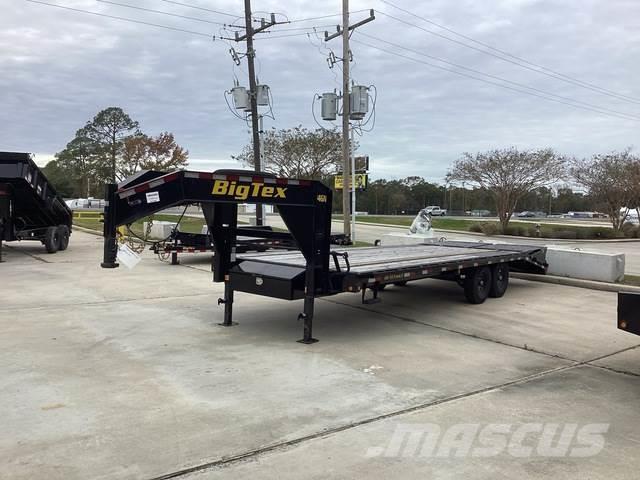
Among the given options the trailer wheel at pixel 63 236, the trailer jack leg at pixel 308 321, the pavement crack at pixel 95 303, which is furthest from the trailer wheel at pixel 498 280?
the trailer wheel at pixel 63 236

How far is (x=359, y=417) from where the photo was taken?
4.62 m

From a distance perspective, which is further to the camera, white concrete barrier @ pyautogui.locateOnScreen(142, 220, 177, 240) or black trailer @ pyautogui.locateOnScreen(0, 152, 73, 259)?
white concrete barrier @ pyautogui.locateOnScreen(142, 220, 177, 240)

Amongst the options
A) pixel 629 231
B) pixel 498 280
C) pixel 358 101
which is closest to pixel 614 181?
pixel 629 231

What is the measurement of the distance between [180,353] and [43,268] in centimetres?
924

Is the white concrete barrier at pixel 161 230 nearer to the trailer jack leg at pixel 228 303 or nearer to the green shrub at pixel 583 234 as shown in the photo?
the trailer jack leg at pixel 228 303

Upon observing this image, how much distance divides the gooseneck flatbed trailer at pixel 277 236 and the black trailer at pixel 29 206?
952 centimetres

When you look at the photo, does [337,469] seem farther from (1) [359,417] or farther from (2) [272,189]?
(2) [272,189]

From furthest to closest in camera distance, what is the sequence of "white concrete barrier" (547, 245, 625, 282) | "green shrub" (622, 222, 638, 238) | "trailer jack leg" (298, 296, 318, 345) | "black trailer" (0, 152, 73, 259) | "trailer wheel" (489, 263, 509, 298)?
"green shrub" (622, 222, 638, 238)
"black trailer" (0, 152, 73, 259)
"white concrete barrier" (547, 245, 625, 282)
"trailer wheel" (489, 263, 509, 298)
"trailer jack leg" (298, 296, 318, 345)

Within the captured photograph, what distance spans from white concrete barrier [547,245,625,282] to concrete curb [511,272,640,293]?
257 millimetres

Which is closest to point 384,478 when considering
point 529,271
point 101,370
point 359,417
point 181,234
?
point 359,417

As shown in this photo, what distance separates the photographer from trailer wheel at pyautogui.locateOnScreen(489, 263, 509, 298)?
34.0 ft

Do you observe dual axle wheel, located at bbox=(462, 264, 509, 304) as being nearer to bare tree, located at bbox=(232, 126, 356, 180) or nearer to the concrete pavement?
the concrete pavement

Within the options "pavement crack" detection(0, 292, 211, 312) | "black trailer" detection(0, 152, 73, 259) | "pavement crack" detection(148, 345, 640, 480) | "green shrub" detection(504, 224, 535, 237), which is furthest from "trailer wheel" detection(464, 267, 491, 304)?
"green shrub" detection(504, 224, 535, 237)

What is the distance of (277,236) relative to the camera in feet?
27.8
